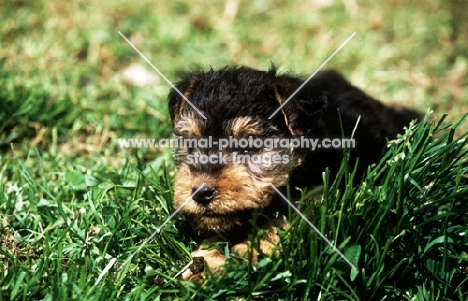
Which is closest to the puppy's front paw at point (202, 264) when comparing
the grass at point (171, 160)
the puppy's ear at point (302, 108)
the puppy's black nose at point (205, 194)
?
the grass at point (171, 160)

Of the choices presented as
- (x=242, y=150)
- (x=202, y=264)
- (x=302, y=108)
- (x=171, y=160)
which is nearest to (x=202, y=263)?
(x=202, y=264)

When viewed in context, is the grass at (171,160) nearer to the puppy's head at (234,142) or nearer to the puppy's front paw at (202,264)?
the puppy's front paw at (202,264)

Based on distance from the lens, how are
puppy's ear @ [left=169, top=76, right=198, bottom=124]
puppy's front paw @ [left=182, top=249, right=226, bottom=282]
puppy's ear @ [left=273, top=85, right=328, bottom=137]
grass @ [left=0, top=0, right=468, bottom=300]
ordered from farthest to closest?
puppy's ear @ [left=169, top=76, right=198, bottom=124]
puppy's ear @ [left=273, top=85, right=328, bottom=137]
puppy's front paw @ [left=182, top=249, right=226, bottom=282]
grass @ [left=0, top=0, right=468, bottom=300]

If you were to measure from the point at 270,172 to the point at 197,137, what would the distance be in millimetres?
517

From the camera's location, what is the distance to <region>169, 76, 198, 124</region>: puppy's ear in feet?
13.3

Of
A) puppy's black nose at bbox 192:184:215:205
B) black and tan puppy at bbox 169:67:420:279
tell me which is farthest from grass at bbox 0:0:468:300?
puppy's black nose at bbox 192:184:215:205

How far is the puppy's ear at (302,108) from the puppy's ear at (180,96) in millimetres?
593

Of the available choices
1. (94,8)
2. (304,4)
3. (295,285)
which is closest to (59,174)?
(295,285)

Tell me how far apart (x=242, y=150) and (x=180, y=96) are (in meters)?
0.69

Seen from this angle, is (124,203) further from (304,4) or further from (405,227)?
(304,4)

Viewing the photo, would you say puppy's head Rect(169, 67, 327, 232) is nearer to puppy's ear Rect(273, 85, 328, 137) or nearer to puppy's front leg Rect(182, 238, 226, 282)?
puppy's ear Rect(273, 85, 328, 137)

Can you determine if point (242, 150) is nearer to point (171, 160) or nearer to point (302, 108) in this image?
point (302, 108)

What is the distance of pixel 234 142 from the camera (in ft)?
12.1

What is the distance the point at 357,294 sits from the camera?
3385mm
